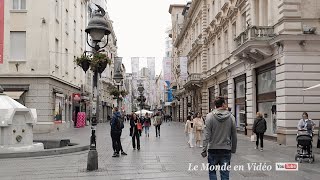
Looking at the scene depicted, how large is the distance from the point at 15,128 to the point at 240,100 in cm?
1692

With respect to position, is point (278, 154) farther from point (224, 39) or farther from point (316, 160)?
point (224, 39)

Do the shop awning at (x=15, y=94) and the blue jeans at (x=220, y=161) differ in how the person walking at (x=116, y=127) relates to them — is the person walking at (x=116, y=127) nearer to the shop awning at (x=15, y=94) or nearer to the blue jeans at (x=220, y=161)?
the blue jeans at (x=220, y=161)

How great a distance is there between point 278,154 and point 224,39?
63.3ft

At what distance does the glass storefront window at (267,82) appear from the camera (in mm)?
21719

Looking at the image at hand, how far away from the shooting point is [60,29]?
34750 mm

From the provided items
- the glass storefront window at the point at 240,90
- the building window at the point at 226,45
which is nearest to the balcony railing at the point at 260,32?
the glass storefront window at the point at 240,90

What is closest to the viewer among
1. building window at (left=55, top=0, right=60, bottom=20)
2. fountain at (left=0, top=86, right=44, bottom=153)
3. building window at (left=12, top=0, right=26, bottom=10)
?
fountain at (left=0, top=86, right=44, bottom=153)

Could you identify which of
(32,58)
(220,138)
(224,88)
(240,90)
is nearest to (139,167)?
(220,138)

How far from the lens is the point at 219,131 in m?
6.94

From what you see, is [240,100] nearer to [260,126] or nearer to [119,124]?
[260,126]

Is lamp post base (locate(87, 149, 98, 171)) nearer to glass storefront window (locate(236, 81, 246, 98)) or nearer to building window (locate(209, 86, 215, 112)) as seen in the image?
glass storefront window (locate(236, 81, 246, 98))

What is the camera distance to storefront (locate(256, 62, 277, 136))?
21781 mm

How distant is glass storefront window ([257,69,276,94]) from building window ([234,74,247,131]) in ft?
10.4

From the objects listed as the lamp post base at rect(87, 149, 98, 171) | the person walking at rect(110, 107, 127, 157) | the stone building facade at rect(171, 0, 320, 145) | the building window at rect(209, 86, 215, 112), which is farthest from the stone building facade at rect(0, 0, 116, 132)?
the lamp post base at rect(87, 149, 98, 171)
